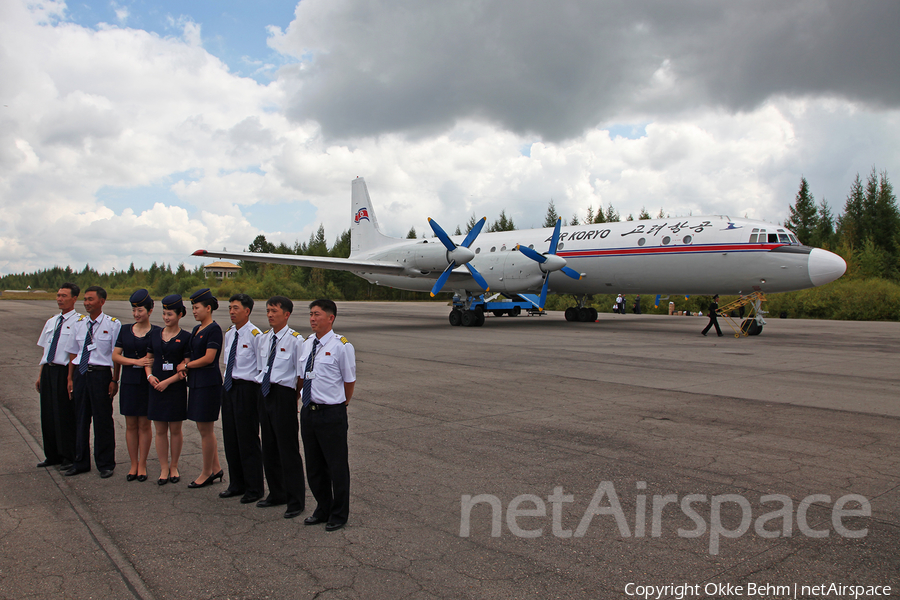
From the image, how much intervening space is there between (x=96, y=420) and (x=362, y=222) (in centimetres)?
2710

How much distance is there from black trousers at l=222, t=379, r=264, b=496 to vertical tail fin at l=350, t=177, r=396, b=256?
26.3 m

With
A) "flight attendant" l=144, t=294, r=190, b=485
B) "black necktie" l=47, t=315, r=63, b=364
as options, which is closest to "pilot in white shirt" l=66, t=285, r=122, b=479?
"black necktie" l=47, t=315, r=63, b=364

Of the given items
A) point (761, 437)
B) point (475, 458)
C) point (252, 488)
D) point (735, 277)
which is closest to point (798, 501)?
point (761, 437)

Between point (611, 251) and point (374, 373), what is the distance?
14.1m

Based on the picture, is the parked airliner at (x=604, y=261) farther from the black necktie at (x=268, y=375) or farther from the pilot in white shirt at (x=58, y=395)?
the black necktie at (x=268, y=375)

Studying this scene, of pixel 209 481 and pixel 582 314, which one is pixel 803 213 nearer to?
pixel 582 314

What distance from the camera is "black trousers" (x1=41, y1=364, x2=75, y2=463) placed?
533cm

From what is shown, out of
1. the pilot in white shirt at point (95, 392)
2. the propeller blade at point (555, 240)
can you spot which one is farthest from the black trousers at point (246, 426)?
the propeller blade at point (555, 240)

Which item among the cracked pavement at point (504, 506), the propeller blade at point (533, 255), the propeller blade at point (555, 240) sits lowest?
the cracked pavement at point (504, 506)

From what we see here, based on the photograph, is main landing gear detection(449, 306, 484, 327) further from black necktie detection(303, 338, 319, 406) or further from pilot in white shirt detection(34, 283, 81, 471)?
black necktie detection(303, 338, 319, 406)

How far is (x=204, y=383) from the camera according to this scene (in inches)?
185

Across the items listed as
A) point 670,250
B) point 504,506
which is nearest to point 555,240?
point 670,250

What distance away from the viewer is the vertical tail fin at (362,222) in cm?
3112

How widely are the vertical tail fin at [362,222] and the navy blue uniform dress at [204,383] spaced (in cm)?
2608
